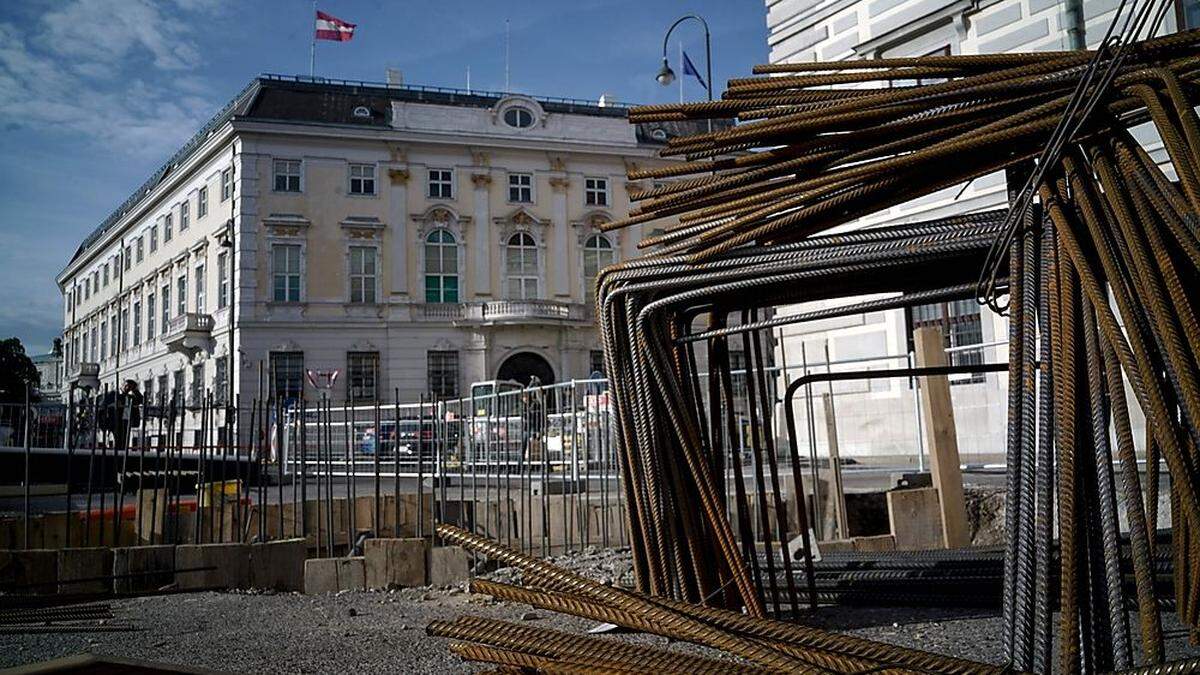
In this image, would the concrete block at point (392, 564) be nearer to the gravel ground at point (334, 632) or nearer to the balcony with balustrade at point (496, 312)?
the gravel ground at point (334, 632)

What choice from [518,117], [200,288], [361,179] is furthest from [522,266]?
[200,288]

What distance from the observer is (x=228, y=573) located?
7891 millimetres

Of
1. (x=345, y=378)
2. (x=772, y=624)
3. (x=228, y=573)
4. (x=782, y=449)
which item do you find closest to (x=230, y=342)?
(x=345, y=378)

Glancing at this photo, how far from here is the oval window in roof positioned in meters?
36.1

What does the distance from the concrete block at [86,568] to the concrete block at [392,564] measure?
84.4 inches

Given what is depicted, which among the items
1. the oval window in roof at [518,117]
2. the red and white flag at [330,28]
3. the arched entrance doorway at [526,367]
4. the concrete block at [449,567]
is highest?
the red and white flag at [330,28]

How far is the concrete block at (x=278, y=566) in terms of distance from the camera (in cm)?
Answer: 802

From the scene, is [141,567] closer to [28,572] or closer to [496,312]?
[28,572]

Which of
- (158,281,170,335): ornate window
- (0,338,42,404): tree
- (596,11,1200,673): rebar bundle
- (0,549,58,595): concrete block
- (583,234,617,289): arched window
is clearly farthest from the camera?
(0,338,42,404): tree

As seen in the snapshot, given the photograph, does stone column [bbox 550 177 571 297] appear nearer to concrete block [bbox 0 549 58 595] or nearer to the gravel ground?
concrete block [bbox 0 549 58 595]

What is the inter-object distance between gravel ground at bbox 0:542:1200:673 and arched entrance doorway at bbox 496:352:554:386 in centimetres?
2762

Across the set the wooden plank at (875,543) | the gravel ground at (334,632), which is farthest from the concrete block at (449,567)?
the wooden plank at (875,543)

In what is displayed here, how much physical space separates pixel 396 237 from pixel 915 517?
29216 millimetres

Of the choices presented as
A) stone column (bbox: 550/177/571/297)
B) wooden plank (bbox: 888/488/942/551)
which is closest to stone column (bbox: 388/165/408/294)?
stone column (bbox: 550/177/571/297)
